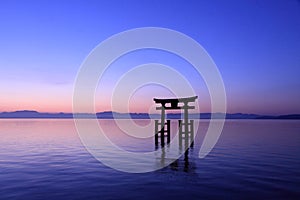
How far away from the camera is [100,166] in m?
18.6

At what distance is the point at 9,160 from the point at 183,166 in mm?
14172

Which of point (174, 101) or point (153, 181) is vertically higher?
point (174, 101)

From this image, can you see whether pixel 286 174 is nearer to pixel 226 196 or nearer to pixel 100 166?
pixel 226 196

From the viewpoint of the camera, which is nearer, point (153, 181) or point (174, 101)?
point (153, 181)

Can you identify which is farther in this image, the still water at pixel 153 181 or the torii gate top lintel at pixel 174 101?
the torii gate top lintel at pixel 174 101

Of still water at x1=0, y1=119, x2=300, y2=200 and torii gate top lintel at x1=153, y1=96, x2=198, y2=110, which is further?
torii gate top lintel at x1=153, y1=96, x2=198, y2=110

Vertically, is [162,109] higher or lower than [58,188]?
higher

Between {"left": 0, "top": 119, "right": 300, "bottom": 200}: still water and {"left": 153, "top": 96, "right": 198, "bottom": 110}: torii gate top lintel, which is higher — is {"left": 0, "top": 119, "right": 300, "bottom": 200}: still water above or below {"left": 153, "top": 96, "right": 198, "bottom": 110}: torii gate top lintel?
below

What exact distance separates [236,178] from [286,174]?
3.95 meters

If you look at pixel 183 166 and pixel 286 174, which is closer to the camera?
pixel 286 174

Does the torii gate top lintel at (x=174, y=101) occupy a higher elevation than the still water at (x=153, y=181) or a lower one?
higher

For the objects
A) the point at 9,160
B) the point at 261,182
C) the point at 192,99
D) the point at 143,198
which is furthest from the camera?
the point at 192,99

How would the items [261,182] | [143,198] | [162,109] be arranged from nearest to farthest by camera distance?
[143,198], [261,182], [162,109]

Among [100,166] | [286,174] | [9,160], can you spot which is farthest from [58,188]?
[286,174]
